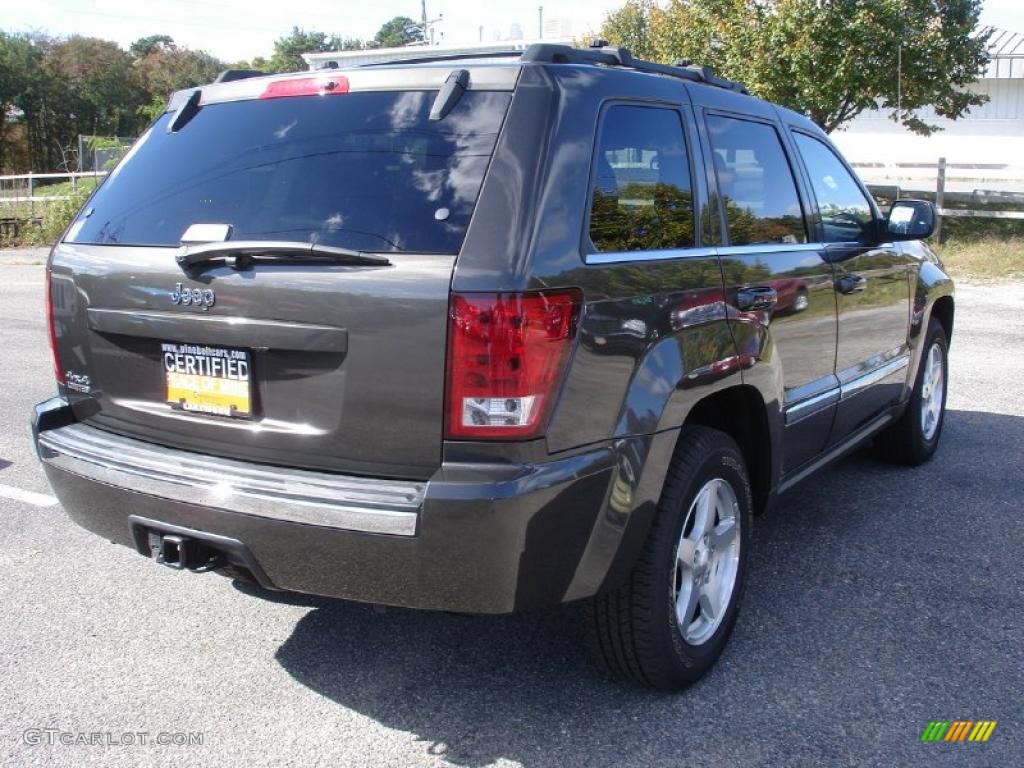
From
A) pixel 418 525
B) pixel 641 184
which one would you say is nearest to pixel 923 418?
pixel 641 184

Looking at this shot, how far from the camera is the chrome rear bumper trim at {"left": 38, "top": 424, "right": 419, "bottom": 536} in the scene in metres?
2.52

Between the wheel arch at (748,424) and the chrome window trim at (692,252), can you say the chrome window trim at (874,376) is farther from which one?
the wheel arch at (748,424)

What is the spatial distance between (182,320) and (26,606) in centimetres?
166

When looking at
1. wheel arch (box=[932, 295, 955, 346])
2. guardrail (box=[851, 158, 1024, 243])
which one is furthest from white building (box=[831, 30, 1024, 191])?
wheel arch (box=[932, 295, 955, 346])

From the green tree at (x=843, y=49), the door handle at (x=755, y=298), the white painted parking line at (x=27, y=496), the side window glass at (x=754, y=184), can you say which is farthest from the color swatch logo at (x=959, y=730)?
the green tree at (x=843, y=49)

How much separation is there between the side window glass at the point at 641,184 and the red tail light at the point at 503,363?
0.37 meters

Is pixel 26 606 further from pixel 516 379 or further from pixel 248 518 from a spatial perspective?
pixel 516 379

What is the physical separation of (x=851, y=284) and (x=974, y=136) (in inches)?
1445

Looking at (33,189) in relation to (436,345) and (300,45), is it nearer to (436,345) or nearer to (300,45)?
(436,345)

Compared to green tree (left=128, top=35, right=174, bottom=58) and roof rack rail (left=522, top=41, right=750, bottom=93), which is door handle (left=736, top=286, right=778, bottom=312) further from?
green tree (left=128, top=35, right=174, bottom=58)

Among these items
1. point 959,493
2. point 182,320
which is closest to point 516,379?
point 182,320

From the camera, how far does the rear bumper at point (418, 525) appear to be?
2.46 metres

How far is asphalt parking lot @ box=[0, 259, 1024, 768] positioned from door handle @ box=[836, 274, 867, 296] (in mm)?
1110

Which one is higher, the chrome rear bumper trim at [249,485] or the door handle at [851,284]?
the door handle at [851,284]
